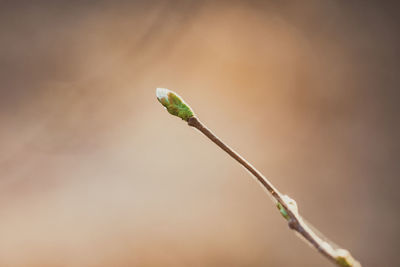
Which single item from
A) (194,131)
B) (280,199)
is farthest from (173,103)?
(194,131)

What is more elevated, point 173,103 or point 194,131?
point 194,131

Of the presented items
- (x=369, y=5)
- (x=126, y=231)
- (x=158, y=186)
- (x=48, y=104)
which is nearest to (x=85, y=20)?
(x=48, y=104)

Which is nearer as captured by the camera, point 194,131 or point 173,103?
point 173,103

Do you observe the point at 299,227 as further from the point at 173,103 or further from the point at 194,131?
the point at 194,131

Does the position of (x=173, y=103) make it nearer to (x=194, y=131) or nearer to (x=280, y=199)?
(x=280, y=199)

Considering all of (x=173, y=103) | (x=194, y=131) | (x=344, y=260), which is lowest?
(x=344, y=260)

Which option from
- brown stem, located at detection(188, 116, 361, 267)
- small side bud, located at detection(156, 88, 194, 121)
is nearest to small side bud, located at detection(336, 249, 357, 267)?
brown stem, located at detection(188, 116, 361, 267)

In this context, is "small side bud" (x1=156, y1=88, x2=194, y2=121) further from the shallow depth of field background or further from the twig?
the shallow depth of field background
